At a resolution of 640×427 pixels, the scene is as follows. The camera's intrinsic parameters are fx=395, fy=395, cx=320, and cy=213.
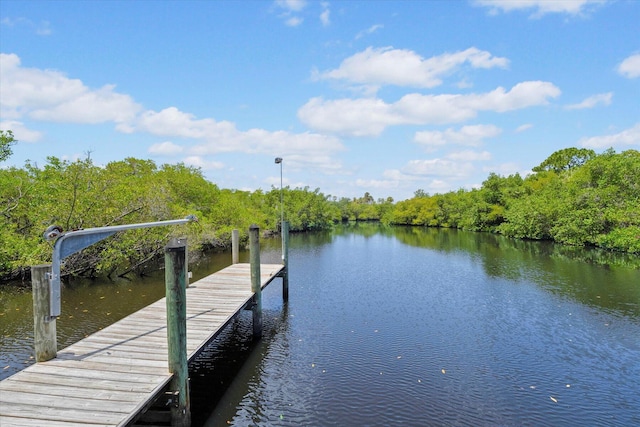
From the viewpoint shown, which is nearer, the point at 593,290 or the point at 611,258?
the point at 593,290

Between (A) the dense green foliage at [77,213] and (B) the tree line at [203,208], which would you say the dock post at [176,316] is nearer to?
(B) the tree line at [203,208]

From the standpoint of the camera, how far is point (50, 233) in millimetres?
6023

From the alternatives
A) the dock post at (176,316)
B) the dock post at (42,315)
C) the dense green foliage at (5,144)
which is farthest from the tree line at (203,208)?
the dock post at (176,316)

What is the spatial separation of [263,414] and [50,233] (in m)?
4.86

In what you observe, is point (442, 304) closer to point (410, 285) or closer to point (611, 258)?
point (410, 285)

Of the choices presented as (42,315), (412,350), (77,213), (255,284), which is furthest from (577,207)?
(42,315)

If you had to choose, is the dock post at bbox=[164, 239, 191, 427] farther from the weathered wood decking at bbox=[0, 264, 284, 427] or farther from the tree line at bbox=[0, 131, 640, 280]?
the tree line at bbox=[0, 131, 640, 280]

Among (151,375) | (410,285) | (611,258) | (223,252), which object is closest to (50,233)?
(151,375)

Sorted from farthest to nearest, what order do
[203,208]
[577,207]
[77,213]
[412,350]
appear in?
[577,207] → [203,208] → [77,213] → [412,350]

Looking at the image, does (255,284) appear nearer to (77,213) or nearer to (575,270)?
(77,213)

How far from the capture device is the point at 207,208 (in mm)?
33531

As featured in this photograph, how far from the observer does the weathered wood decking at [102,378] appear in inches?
193

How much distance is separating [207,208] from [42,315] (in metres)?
27.8

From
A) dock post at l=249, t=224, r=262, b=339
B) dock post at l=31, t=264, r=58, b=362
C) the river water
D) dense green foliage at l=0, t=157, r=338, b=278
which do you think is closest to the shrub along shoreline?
dense green foliage at l=0, t=157, r=338, b=278
